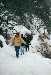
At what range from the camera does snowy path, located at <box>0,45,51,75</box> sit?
10734 mm

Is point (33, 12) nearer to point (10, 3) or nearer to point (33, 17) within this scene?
point (33, 17)

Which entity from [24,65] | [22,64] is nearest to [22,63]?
[22,64]

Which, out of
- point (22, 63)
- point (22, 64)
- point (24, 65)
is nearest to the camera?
point (24, 65)

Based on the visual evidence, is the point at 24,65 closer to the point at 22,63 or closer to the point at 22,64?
the point at 22,64

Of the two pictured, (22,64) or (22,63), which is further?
(22,63)

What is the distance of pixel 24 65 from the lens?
11.4 meters

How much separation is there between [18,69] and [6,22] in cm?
411

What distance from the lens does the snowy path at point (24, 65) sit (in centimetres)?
1073

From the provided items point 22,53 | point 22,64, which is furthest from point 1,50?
point 22,64

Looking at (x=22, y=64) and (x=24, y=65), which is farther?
(x=22, y=64)

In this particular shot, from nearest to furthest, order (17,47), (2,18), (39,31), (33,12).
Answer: (17,47) < (2,18) < (39,31) < (33,12)

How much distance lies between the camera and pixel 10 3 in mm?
14461

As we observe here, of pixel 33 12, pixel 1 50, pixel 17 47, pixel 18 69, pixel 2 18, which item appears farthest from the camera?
pixel 33 12

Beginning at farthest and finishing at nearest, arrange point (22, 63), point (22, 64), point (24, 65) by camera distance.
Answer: point (22, 63)
point (22, 64)
point (24, 65)
